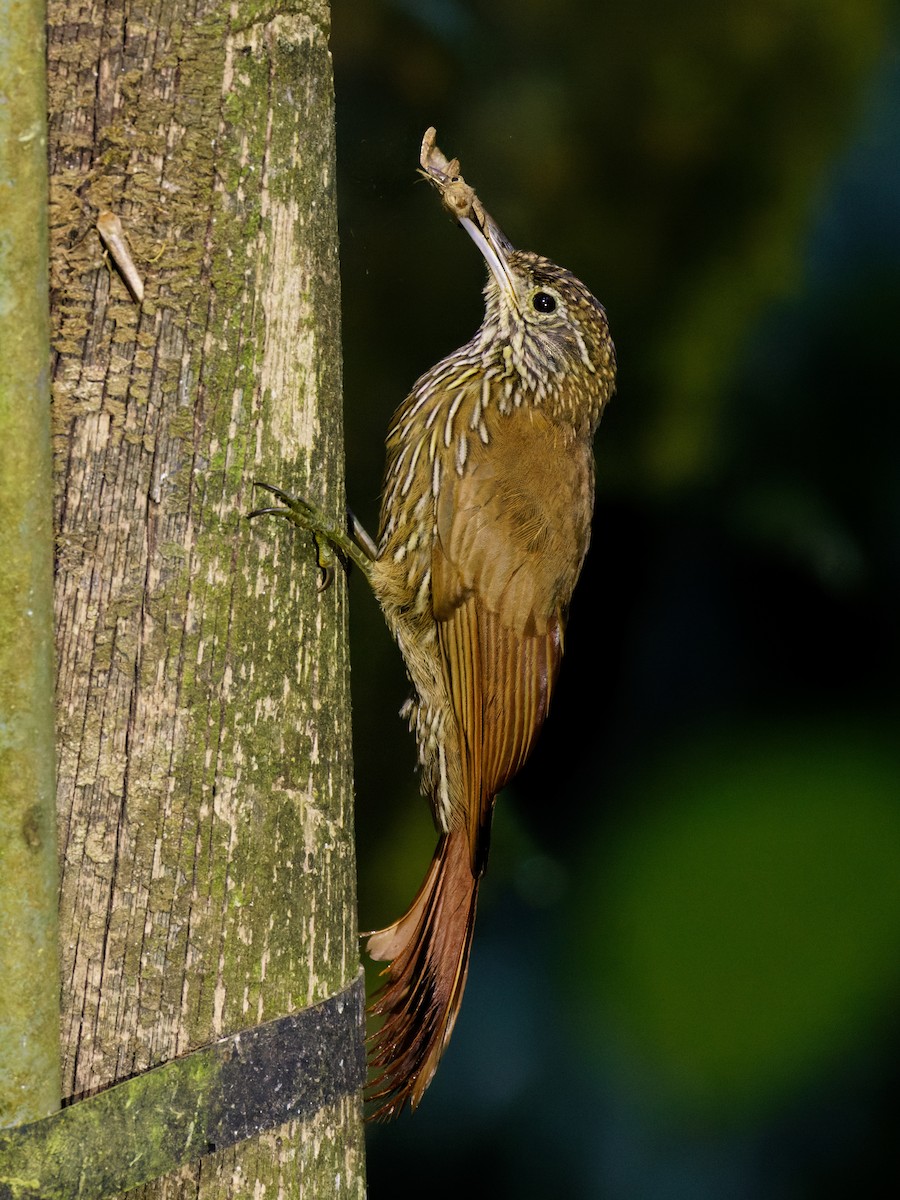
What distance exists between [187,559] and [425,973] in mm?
1183

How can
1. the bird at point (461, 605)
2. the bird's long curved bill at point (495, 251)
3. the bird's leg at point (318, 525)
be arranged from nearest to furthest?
the bird's leg at point (318, 525)
the bird at point (461, 605)
the bird's long curved bill at point (495, 251)

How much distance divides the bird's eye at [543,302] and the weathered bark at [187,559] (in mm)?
1343

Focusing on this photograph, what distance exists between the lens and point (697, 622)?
3.45m

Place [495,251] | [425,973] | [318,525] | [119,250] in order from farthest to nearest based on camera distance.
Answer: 1. [495,251]
2. [425,973]
3. [318,525]
4. [119,250]

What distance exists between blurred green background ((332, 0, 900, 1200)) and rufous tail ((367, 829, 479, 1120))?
2.42 feet

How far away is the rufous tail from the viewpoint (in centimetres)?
254

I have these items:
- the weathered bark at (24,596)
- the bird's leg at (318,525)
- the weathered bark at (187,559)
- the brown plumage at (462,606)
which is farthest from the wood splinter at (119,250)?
the brown plumage at (462,606)

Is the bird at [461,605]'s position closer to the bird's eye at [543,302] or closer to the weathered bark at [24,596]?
the bird's eye at [543,302]

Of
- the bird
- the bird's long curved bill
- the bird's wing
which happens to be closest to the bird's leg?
the bird

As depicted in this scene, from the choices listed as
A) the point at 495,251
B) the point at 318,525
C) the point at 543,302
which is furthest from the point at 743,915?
the point at 318,525

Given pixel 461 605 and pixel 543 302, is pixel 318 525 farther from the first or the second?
pixel 543 302

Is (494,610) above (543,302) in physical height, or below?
below

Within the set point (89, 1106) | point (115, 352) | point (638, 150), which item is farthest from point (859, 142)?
point (89, 1106)

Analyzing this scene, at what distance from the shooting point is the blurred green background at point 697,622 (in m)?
3.33
